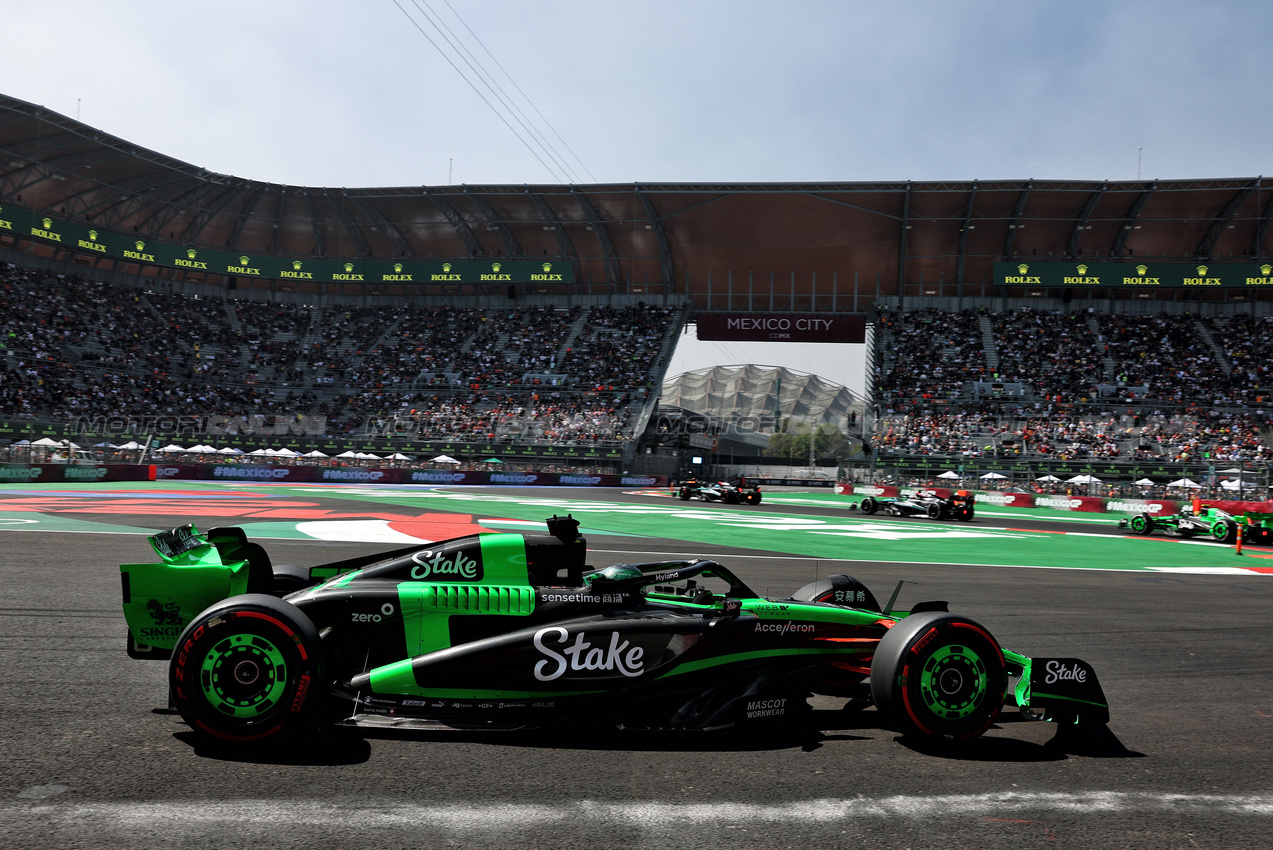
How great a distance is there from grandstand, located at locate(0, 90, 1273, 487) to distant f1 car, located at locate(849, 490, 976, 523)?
17013mm

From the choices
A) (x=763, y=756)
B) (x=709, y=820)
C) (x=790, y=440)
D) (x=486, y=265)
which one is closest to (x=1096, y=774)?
(x=763, y=756)

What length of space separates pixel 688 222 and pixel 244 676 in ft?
166

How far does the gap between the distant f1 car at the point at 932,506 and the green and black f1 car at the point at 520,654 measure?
69.1 ft

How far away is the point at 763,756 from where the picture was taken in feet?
13.3

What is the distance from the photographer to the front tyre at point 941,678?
4211mm

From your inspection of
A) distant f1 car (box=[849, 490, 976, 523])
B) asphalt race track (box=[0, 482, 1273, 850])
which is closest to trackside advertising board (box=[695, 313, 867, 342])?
distant f1 car (box=[849, 490, 976, 523])

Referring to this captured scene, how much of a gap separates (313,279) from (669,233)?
25790mm

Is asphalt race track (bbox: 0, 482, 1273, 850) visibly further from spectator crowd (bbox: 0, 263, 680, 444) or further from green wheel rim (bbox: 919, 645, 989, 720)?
spectator crowd (bbox: 0, 263, 680, 444)

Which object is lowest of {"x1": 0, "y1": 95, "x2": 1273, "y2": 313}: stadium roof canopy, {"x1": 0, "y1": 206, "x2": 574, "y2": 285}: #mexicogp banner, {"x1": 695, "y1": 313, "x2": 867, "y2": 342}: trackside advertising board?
{"x1": 695, "y1": 313, "x2": 867, "y2": 342}: trackside advertising board

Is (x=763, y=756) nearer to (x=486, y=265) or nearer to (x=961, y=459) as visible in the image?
(x=961, y=459)

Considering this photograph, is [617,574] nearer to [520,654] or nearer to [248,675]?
[520,654]

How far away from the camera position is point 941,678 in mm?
4289

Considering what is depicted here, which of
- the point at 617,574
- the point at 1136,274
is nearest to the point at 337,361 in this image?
the point at 1136,274

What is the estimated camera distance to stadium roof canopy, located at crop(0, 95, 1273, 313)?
46906 millimetres
